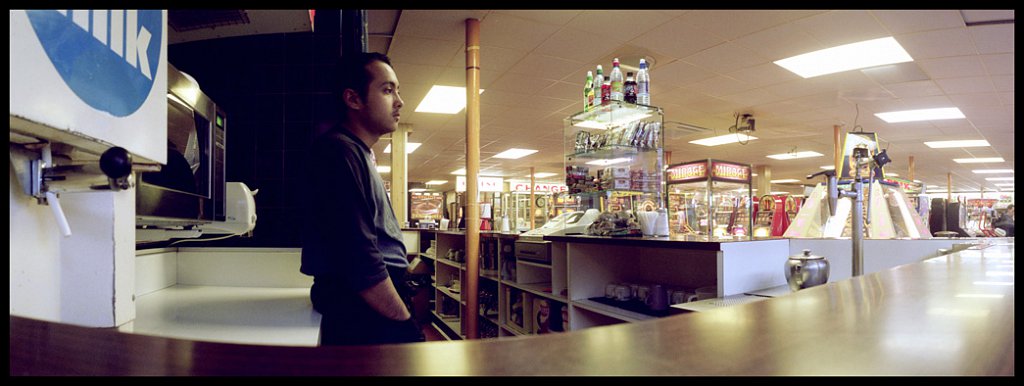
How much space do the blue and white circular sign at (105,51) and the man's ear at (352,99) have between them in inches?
29.0

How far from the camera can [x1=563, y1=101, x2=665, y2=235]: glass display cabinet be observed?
343 centimetres

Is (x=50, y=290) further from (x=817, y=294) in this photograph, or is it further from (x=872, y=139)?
(x=872, y=139)

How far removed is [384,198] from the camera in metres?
1.69

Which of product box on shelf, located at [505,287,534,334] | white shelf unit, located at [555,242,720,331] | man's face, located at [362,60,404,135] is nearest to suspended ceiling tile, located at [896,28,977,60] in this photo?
white shelf unit, located at [555,242,720,331]

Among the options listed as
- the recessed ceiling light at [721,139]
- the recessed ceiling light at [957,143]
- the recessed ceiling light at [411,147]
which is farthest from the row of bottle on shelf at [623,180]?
the recessed ceiling light at [957,143]

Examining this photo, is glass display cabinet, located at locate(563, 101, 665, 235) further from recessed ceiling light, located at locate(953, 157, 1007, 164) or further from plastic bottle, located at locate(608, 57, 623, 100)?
recessed ceiling light, located at locate(953, 157, 1007, 164)

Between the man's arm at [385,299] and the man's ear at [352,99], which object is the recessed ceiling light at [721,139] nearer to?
the man's ear at [352,99]

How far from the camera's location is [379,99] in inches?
68.5

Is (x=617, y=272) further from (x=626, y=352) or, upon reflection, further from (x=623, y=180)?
(x=626, y=352)

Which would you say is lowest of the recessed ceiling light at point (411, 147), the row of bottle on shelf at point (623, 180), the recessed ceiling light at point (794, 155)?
the row of bottle on shelf at point (623, 180)

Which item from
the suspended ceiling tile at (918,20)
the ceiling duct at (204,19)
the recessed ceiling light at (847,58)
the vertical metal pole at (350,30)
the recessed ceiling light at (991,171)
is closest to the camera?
the ceiling duct at (204,19)

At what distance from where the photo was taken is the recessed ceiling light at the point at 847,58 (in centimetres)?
480

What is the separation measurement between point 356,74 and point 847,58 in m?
5.34

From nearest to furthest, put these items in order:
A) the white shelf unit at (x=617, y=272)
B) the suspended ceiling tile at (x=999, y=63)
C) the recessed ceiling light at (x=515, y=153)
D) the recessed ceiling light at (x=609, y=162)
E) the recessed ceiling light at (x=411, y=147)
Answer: the white shelf unit at (x=617, y=272) < the recessed ceiling light at (x=609, y=162) < the suspended ceiling tile at (x=999, y=63) < the recessed ceiling light at (x=411, y=147) < the recessed ceiling light at (x=515, y=153)
